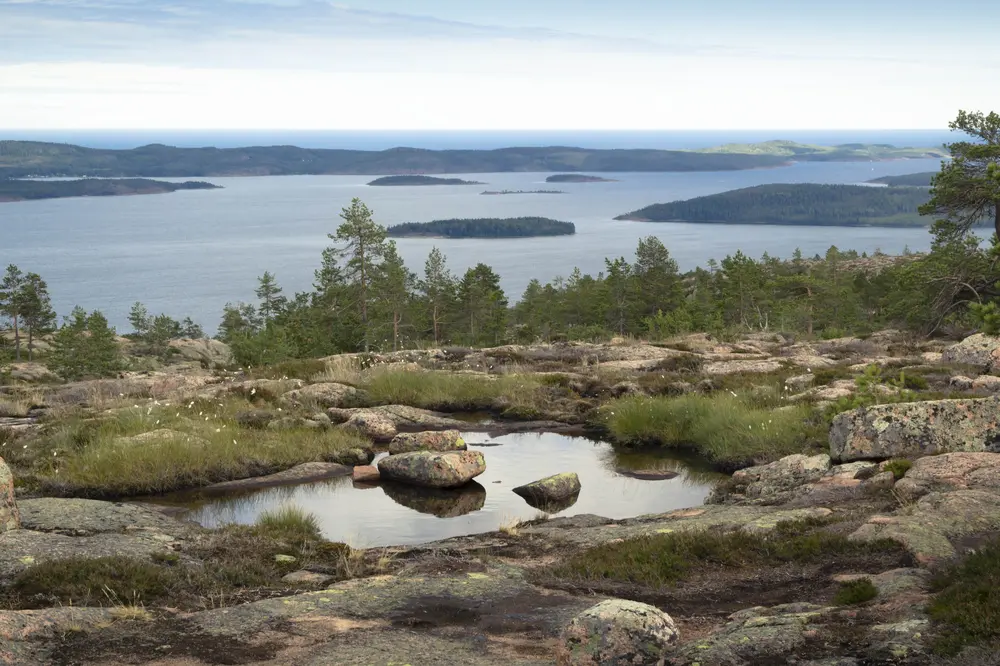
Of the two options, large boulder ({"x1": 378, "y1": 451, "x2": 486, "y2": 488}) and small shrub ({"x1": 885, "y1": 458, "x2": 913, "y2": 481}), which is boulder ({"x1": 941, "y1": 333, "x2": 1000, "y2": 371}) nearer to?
small shrub ({"x1": 885, "y1": 458, "x2": 913, "y2": 481})

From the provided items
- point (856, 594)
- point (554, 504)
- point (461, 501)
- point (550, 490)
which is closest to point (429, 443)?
point (461, 501)

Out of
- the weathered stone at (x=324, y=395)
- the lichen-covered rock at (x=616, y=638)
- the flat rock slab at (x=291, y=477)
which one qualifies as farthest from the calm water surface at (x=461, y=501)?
the lichen-covered rock at (x=616, y=638)

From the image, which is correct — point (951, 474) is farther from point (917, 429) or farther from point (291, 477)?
point (291, 477)

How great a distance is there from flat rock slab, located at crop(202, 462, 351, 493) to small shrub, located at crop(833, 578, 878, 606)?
40.8ft

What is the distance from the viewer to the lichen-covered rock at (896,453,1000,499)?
12.9m

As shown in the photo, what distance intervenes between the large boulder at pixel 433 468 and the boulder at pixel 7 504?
7722 millimetres

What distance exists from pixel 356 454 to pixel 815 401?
36.7ft

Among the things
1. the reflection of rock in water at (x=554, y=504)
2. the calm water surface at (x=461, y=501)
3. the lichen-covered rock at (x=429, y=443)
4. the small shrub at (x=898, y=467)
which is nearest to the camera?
the small shrub at (x=898, y=467)

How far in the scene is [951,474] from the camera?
1343 cm

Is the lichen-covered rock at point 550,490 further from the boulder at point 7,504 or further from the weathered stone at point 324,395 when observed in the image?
the weathered stone at point 324,395

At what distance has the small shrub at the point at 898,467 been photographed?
1429 cm

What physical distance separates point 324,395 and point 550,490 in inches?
411

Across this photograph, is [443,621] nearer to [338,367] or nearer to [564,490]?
[564,490]

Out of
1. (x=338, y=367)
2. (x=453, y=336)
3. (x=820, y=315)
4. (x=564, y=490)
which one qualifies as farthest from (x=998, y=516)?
(x=820, y=315)
